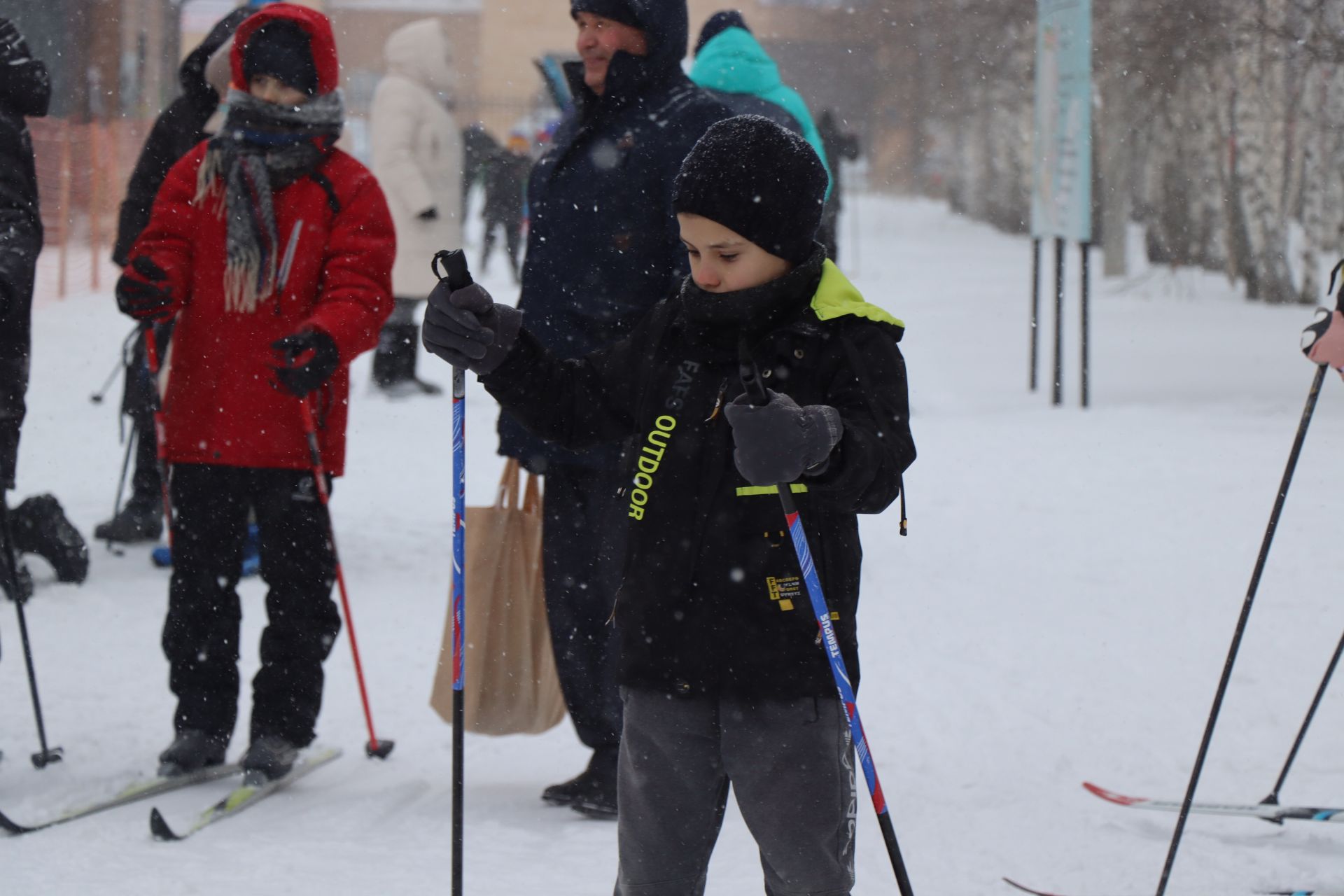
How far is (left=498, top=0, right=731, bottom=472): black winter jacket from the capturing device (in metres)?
3.42

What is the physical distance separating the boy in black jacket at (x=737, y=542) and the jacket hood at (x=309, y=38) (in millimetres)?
1652

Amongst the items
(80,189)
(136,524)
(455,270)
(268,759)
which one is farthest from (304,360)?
(80,189)

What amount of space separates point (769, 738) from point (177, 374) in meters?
2.07

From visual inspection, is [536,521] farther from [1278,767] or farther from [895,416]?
[1278,767]

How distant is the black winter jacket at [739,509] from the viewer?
2.24 m

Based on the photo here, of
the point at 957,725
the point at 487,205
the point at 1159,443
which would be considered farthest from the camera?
the point at 487,205

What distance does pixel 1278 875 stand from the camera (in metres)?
3.26

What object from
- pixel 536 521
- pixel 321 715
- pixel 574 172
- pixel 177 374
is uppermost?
pixel 574 172

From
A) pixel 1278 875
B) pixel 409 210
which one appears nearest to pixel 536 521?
pixel 1278 875

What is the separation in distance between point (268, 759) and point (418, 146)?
5.46m

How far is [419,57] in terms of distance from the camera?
8.52 meters

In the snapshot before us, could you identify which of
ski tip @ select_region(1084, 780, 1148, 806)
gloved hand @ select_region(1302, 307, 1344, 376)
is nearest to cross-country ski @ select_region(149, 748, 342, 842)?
ski tip @ select_region(1084, 780, 1148, 806)

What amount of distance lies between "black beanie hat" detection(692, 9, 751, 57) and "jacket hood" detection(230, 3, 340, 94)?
2.23 meters

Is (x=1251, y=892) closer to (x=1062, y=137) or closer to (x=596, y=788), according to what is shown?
(x=596, y=788)
